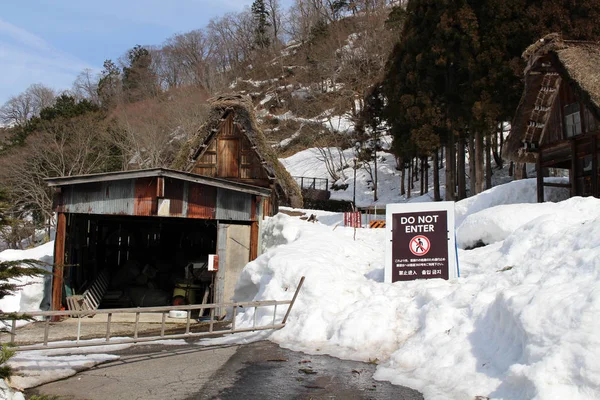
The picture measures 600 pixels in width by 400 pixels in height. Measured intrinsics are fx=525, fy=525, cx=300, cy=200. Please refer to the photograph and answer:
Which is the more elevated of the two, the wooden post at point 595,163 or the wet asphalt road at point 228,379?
the wooden post at point 595,163

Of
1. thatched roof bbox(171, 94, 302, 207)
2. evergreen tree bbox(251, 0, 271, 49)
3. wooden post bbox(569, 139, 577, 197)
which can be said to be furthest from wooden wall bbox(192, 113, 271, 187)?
evergreen tree bbox(251, 0, 271, 49)

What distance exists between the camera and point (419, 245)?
426 inches

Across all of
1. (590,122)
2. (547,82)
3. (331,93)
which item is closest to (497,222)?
(590,122)

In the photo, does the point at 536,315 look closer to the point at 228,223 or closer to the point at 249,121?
the point at 228,223

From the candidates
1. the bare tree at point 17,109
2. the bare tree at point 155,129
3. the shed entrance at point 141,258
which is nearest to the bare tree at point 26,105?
the bare tree at point 17,109

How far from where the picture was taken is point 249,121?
67.0 feet

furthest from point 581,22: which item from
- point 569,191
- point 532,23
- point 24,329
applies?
point 24,329

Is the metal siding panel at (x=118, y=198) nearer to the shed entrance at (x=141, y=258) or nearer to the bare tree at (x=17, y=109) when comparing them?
the shed entrance at (x=141, y=258)

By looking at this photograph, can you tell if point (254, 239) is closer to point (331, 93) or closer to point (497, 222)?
point (497, 222)

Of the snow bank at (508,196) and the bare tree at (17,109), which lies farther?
the bare tree at (17,109)

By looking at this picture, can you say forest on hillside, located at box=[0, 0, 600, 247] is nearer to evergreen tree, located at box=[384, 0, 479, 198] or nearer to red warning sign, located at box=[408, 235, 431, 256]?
evergreen tree, located at box=[384, 0, 479, 198]

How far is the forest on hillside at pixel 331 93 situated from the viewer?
2319 cm

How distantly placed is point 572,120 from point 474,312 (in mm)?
12551

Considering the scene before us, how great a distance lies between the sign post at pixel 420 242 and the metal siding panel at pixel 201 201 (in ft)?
19.2
